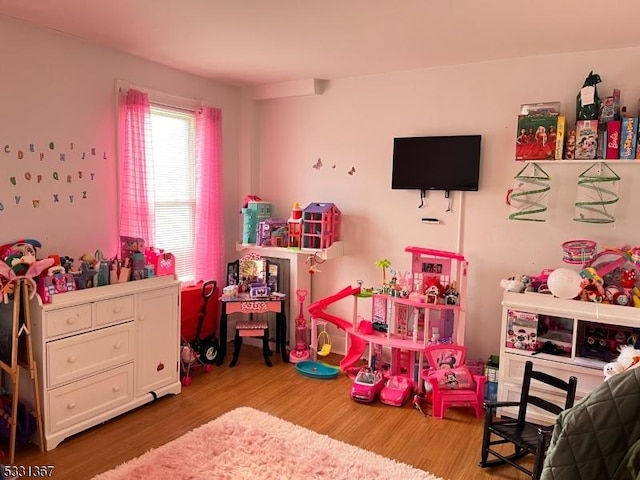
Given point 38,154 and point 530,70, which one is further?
point 530,70

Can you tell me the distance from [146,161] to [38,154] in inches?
28.7

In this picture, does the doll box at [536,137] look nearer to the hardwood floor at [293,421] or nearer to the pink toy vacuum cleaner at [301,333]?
the hardwood floor at [293,421]

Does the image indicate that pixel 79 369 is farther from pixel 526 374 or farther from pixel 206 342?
pixel 526 374

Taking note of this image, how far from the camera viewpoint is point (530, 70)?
3234 millimetres

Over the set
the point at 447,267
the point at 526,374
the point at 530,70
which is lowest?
the point at 526,374

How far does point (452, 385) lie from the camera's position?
307cm

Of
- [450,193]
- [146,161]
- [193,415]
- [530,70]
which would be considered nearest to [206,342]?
[193,415]

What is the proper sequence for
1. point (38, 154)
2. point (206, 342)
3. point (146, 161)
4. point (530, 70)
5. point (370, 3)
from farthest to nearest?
point (206, 342) → point (146, 161) → point (530, 70) → point (38, 154) → point (370, 3)

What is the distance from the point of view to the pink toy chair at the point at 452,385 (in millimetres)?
3016

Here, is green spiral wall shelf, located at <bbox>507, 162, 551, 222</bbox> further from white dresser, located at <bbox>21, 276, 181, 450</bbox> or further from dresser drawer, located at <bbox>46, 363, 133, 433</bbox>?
dresser drawer, located at <bbox>46, 363, 133, 433</bbox>

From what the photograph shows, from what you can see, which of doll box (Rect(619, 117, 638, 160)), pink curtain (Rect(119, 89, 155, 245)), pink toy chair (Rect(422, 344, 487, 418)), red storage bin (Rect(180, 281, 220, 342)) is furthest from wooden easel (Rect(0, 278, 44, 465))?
doll box (Rect(619, 117, 638, 160))

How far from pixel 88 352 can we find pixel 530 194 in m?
3.09

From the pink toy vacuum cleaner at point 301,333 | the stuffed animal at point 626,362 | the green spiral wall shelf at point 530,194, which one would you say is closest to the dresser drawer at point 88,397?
the pink toy vacuum cleaner at point 301,333

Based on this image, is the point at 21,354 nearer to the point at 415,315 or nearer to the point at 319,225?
the point at 319,225
